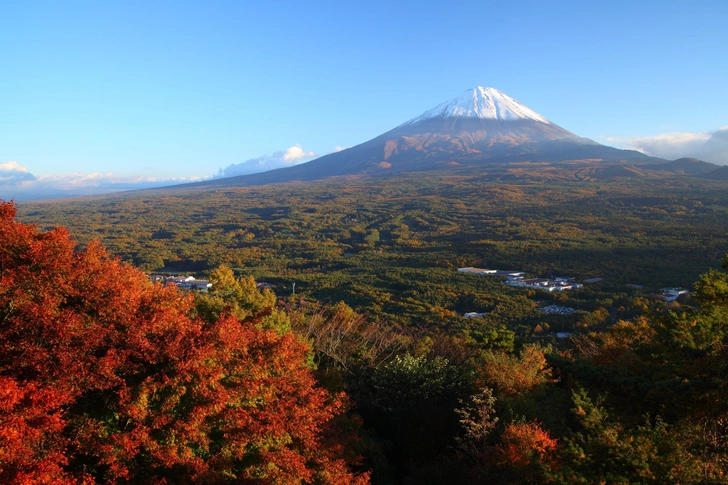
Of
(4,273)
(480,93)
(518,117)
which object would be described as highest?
(480,93)

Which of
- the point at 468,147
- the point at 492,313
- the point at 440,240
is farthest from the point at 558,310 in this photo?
the point at 468,147

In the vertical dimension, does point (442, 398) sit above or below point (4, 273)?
below

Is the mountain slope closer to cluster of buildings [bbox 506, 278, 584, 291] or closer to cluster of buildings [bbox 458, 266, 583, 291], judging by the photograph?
cluster of buildings [bbox 458, 266, 583, 291]

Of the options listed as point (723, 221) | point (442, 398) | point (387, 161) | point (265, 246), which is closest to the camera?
point (442, 398)

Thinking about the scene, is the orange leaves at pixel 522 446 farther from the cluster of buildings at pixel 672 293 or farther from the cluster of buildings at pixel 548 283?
the cluster of buildings at pixel 548 283

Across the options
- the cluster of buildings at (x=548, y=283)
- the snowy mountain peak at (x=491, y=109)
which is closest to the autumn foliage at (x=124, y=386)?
the cluster of buildings at (x=548, y=283)

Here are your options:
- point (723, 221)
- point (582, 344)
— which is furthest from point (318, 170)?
point (582, 344)

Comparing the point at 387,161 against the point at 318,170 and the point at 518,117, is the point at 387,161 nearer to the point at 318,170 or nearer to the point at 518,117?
the point at 318,170
